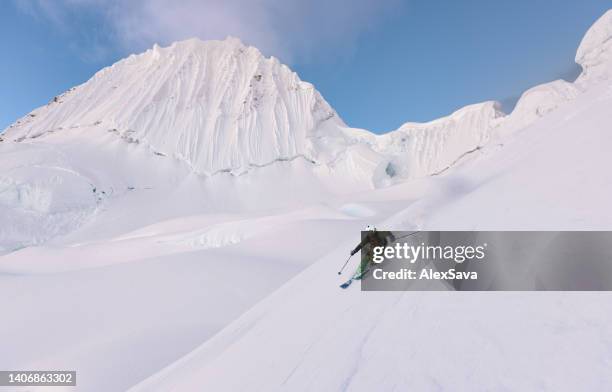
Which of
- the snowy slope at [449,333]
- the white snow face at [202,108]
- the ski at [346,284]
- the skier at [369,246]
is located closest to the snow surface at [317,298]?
the snowy slope at [449,333]

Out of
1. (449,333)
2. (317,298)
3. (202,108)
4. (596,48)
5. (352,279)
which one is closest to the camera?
(449,333)

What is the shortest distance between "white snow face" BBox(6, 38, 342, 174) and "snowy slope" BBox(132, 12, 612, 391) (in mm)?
37429

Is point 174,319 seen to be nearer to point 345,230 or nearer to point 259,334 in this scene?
point 259,334

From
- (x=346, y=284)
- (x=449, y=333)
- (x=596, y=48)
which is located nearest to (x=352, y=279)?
(x=346, y=284)

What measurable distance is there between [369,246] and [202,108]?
1727 inches

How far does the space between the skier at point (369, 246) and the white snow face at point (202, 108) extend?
37043mm

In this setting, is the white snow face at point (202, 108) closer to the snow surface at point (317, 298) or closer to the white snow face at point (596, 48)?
the snow surface at point (317, 298)

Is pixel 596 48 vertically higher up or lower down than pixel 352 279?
higher up

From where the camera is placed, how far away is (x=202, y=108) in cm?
4469

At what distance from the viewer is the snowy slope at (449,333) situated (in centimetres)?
204

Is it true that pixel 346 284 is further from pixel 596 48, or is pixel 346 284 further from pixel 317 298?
pixel 596 48

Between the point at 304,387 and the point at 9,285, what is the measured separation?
1068 cm

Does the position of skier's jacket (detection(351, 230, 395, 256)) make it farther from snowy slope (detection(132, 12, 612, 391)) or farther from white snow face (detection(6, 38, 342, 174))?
white snow face (detection(6, 38, 342, 174))

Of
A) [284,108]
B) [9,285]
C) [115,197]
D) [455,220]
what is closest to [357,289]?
[455,220]
